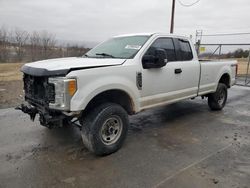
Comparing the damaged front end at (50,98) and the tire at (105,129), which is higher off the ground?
the damaged front end at (50,98)

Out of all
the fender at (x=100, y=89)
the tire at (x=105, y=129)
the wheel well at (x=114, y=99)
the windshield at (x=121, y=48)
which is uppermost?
the windshield at (x=121, y=48)

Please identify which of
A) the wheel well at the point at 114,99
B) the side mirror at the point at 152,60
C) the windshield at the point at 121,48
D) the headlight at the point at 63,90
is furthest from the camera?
the windshield at the point at 121,48

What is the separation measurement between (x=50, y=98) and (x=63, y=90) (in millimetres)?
294

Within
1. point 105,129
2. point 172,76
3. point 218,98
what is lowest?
point 105,129

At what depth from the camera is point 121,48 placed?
4637mm

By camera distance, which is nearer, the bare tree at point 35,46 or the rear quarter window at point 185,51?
the rear quarter window at point 185,51

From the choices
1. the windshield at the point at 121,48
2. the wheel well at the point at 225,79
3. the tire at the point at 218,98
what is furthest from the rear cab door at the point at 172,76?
the wheel well at the point at 225,79

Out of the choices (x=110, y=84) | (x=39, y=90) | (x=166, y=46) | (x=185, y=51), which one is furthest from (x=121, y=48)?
(x=39, y=90)

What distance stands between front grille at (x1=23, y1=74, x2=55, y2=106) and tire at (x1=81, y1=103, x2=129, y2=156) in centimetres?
66

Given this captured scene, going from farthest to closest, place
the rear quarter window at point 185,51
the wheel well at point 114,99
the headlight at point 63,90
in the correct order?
the rear quarter window at point 185,51 → the wheel well at point 114,99 → the headlight at point 63,90

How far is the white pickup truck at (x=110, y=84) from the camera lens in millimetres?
3332

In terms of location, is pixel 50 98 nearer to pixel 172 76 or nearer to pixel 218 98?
pixel 172 76

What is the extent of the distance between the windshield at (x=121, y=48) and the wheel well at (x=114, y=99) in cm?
71

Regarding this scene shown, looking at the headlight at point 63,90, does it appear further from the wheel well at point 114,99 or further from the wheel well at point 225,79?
the wheel well at point 225,79
